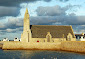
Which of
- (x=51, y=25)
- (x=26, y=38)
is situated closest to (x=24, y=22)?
(x=26, y=38)

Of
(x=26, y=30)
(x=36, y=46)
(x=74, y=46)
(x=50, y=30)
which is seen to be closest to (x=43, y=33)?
(x=50, y=30)

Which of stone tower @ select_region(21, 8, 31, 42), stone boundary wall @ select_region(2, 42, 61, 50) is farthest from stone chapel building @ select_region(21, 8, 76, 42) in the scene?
stone boundary wall @ select_region(2, 42, 61, 50)

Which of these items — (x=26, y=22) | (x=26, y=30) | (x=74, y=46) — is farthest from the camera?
(x=26, y=22)

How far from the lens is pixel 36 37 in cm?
7725

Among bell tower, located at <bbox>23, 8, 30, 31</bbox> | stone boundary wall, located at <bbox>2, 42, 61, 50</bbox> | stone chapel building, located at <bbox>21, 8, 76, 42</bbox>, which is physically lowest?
stone boundary wall, located at <bbox>2, 42, 61, 50</bbox>

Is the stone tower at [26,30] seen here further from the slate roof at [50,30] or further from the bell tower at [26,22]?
the slate roof at [50,30]

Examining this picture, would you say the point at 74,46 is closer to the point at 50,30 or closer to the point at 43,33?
the point at 43,33

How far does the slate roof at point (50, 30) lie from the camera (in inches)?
3098

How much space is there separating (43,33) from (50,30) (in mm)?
4448

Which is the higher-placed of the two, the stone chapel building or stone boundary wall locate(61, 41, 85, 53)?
the stone chapel building

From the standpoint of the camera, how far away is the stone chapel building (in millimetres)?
77125

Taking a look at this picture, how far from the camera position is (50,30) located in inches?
3223

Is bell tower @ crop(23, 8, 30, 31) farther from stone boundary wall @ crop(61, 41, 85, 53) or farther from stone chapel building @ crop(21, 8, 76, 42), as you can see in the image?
stone boundary wall @ crop(61, 41, 85, 53)

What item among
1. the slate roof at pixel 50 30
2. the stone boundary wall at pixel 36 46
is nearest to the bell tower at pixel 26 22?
the slate roof at pixel 50 30
